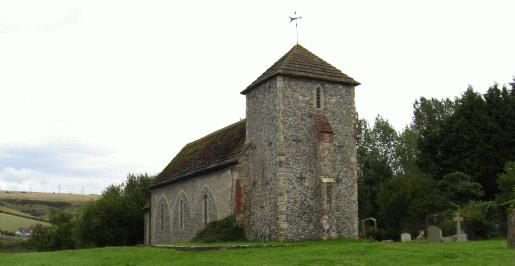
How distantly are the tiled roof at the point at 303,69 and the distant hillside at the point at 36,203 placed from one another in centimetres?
7462

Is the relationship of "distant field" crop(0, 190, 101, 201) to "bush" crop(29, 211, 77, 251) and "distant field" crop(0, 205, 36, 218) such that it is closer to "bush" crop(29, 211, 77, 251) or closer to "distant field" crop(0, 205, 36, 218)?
"distant field" crop(0, 205, 36, 218)

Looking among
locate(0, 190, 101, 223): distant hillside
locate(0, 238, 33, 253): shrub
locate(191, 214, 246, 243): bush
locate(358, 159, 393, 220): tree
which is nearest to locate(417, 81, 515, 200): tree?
locate(358, 159, 393, 220): tree

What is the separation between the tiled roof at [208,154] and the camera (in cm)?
2922

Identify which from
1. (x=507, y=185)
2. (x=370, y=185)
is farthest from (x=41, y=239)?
(x=507, y=185)

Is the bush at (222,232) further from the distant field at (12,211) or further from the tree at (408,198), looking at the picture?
the distant field at (12,211)

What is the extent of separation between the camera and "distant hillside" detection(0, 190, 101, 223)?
9523cm

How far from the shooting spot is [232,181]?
89.4 ft

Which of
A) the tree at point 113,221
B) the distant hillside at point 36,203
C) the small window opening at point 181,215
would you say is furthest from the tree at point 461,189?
the distant hillside at point 36,203

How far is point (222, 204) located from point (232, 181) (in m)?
1.81

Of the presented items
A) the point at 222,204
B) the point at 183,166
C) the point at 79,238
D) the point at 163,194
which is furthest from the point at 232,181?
the point at 79,238

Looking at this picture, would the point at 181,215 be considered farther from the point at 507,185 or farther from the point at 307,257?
the point at 507,185

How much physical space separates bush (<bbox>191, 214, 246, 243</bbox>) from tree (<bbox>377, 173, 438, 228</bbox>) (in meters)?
13.6

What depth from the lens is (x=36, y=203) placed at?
345 feet

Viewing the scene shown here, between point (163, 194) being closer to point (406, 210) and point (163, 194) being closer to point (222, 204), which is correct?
point (222, 204)
